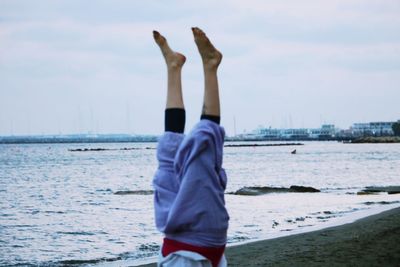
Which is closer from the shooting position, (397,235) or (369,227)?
(397,235)

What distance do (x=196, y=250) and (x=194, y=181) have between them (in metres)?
0.32

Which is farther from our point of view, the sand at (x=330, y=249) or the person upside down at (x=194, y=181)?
the sand at (x=330, y=249)

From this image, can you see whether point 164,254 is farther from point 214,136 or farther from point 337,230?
point 337,230

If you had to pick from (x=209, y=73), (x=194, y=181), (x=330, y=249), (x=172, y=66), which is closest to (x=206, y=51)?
(x=209, y=73)

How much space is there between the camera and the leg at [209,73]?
300 centimetres

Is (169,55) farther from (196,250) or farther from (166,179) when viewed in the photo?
(196,250)

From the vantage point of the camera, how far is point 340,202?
29438 mm

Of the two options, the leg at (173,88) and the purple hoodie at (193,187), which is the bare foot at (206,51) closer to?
the leg at (173,88)

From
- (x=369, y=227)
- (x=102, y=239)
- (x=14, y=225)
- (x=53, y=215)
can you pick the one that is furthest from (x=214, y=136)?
(x=53, y=215)

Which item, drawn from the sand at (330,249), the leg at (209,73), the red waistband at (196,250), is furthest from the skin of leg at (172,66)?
the sand at (330,249)

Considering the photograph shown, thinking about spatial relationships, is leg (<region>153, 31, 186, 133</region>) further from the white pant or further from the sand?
the sand

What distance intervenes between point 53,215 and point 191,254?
87.6 ft

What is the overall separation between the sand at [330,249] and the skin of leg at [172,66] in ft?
25.4

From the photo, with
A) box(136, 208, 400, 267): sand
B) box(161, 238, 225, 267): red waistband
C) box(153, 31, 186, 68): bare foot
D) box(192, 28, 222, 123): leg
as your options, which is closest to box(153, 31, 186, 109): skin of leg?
box(153, 31, 186, 68): bare foot
